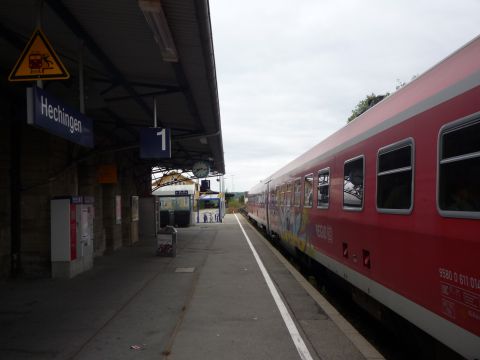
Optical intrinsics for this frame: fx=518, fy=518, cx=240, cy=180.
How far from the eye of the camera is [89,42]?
7836 mm

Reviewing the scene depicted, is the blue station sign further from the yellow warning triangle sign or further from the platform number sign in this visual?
the platform number sign

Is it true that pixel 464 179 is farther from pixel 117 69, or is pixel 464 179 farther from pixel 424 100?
pixel 117 69

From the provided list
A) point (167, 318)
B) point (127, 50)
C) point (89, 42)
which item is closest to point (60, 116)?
point (89, 42)

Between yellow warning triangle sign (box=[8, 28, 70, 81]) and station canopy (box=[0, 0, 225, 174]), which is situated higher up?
station canopy (box=[0, 0, 225, 174])

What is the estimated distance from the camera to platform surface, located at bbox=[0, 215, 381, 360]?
18.4 ft

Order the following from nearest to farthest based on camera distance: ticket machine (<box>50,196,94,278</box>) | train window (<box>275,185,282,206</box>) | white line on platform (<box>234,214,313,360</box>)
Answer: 1. white line on platform (<box>234,214,313,360</box>)
2. ticket machine (<box>50,196,94,278</box>)
3. train window (<box>275,185,282,206</box>)

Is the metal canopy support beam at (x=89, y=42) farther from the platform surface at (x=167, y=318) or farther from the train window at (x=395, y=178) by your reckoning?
the train window at (x=395, y=178)

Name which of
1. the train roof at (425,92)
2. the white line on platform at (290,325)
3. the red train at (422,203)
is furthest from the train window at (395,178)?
the white line on platform at (290,325)

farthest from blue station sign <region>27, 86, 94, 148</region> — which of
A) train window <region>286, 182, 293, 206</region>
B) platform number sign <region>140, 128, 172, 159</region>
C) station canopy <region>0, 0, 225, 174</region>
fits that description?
train window <region>286, 182, 293, 206</region>

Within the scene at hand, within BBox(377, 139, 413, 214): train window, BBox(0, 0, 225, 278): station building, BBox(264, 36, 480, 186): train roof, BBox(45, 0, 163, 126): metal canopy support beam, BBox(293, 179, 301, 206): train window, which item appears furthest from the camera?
BBox(293, 179, 301, 206): train window

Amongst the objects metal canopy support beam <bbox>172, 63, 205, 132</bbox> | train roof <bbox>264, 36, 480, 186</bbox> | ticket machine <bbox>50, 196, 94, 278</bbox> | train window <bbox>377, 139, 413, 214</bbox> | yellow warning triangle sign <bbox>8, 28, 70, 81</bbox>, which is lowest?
ticket machine <bbox>50, 196, 94, 278</bbox>

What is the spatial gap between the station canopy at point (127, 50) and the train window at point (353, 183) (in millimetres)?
2636

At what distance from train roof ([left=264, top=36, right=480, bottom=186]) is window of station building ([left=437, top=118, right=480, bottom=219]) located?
0.30 metres

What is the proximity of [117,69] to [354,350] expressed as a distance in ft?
20.8
